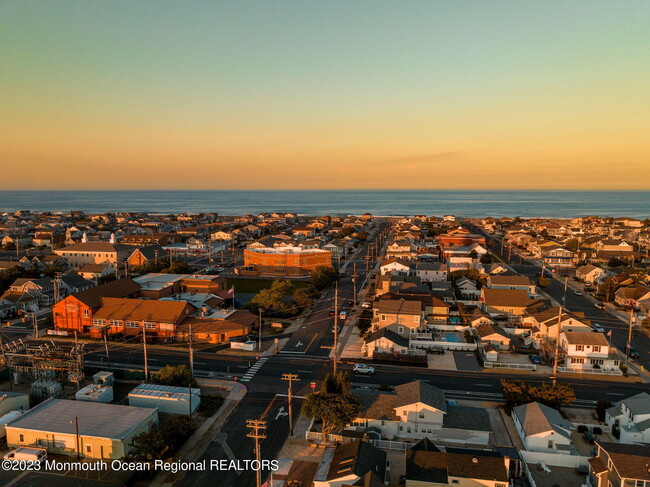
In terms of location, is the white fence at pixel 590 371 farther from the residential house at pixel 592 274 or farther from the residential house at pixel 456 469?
the residential house at pixel 592 274

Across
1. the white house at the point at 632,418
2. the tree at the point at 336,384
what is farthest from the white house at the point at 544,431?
the tree at the point at 336,384

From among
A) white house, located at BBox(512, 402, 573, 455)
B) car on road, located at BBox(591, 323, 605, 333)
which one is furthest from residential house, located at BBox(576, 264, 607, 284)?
white house, located at BBox(512, 402, 573, 455)

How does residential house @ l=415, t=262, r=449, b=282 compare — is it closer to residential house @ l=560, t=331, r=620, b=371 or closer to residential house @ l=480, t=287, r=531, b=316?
residential house @ l=480, t=287, r=531, b=316

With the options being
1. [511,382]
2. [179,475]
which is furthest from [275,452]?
[511,382]

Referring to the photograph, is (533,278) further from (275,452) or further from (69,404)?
(69,404)

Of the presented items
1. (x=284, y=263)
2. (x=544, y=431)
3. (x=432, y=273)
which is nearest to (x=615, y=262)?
(x=432, y=273)
